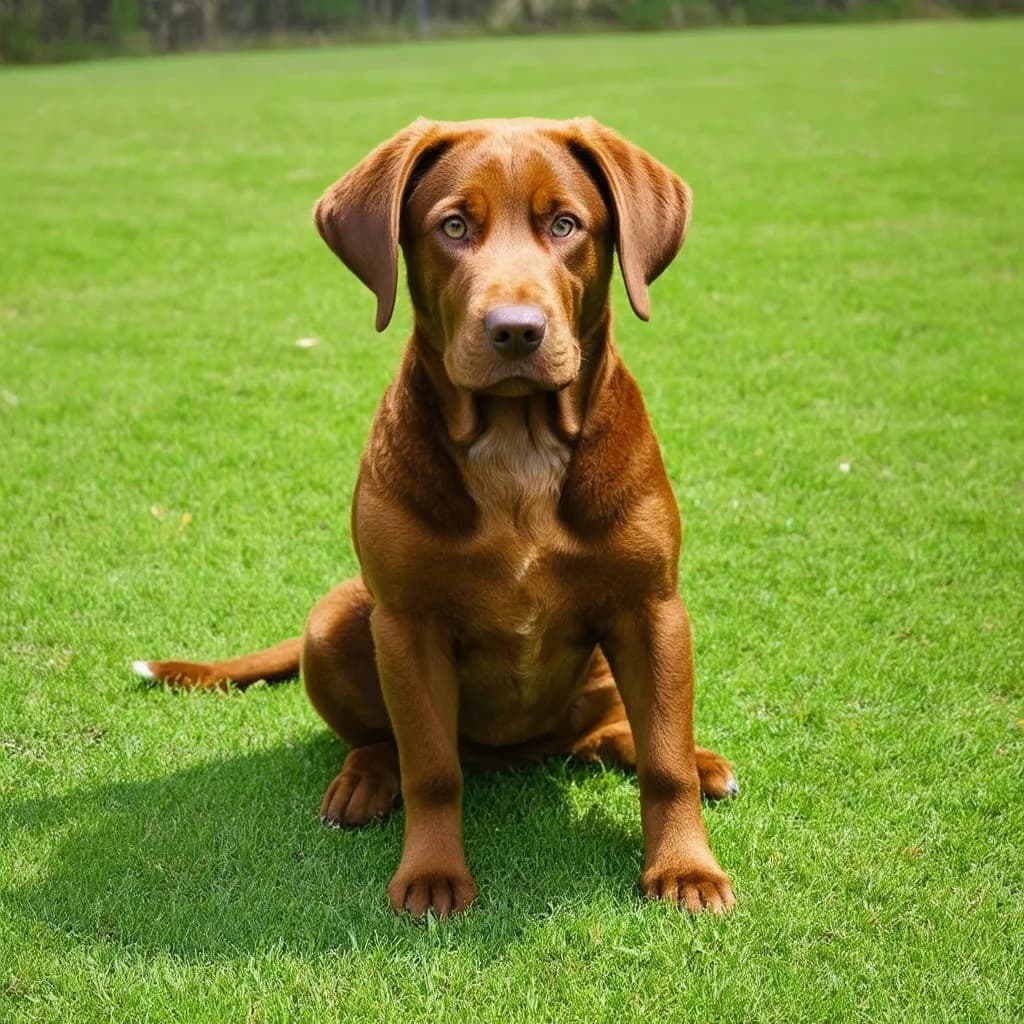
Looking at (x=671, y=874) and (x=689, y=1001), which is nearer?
(x=689, y=1001)

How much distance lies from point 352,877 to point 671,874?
844mm

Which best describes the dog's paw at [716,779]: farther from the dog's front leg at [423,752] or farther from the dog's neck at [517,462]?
the dog's neck at [517,462]

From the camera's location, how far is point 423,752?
Result: 358cm

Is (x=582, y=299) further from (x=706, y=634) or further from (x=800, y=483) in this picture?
(x=800, y=483)

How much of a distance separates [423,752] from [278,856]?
21.1 inches

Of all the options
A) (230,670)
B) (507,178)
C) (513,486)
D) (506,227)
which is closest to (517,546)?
(513,486)

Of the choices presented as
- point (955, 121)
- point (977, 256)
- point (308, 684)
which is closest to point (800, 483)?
point (308, 684)

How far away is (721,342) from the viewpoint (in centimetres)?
849

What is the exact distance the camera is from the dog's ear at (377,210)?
3.53 m

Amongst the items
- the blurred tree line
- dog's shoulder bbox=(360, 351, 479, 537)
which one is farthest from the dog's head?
the blurred tree line

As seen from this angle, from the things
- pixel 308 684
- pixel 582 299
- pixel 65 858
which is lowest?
pixel 65 858

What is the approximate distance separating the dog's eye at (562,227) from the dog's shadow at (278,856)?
1621 millimetres

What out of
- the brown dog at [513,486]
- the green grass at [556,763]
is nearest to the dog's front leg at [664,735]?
the brown dog at [513,486]

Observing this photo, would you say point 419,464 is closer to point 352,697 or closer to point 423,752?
point 423,752
